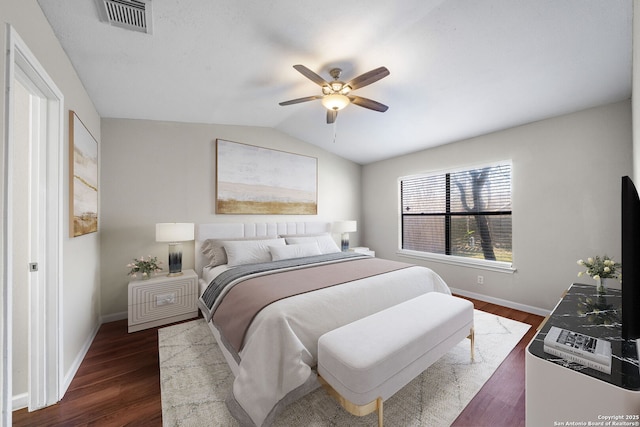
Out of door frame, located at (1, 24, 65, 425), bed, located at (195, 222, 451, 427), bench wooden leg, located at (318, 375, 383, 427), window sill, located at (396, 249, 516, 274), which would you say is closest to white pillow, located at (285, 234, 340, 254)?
bed, located at (195, 222, 451, 427)

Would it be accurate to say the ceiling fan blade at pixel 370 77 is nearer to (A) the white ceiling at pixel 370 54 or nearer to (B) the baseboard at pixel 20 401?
(A) the white ceiling at pixel 370 54

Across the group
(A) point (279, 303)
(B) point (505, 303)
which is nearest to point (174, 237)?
(A) point (279, 303)

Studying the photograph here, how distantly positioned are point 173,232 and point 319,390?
7.41ft

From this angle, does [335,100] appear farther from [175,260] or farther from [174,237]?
[175,260]

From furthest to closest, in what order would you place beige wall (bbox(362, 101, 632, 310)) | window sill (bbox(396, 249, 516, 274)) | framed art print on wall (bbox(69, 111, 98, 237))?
window sill (bbox(396, 249, 516, 274)) < beige wall (bbox(362, 101, 632, 310)) < framed art print on wall (bbox(69, 111, 98, 237))

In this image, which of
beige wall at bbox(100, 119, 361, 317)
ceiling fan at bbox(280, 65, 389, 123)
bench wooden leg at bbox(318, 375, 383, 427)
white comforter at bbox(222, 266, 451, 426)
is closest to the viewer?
bench wooden leg at bbox(318, 375, 383, 427)

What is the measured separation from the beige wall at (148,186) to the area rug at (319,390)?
3.69ft

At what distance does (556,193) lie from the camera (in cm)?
290

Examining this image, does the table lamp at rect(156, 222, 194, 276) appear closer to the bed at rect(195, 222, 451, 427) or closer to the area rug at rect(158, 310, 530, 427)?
the bed at rect(195, 222, 451, 427)

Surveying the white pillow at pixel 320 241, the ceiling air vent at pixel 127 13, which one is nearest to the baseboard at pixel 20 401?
the ceiling air vent at pixel 127 13

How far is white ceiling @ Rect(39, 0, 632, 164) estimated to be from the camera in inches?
65.3

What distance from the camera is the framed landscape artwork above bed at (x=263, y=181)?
3602 millimetres

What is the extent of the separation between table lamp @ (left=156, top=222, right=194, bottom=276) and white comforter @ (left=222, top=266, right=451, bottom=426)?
175 cm

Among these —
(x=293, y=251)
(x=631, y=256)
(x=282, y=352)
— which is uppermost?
(x=631, y=256)
